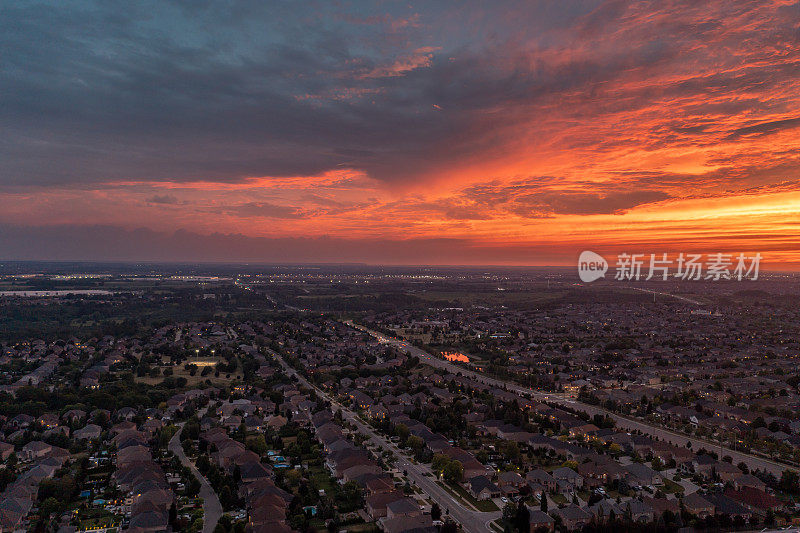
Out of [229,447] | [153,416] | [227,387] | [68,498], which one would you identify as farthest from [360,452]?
[227,387]

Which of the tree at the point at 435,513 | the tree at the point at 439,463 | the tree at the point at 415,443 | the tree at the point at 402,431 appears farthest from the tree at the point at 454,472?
the tree at the point at 402,431

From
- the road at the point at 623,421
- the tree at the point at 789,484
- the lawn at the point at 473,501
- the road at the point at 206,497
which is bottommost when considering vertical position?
the road at the point at 206,497

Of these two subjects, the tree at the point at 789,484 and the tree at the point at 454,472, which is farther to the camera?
the tree at the point at 454,472

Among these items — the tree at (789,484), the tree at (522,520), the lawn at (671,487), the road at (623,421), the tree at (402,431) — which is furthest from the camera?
the tree at (402,431)

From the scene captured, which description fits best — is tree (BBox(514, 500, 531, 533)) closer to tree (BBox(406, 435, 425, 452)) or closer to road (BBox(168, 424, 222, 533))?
tree (BBox(406, 435, 425, 452))

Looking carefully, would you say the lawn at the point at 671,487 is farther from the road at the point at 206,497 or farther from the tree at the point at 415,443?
the road at the point at 206,497

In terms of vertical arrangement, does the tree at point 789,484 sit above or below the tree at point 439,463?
above

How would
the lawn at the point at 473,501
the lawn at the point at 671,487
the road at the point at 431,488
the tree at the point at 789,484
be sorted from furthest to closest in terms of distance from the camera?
the lawn at the point at 671,487 < the tree at the point at 789,484 < the lawn at the point at 473,501 < the road at the point at 431,488
